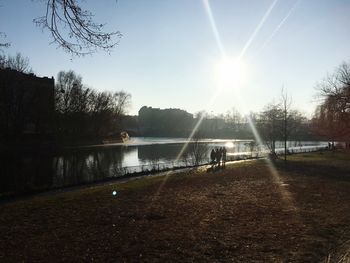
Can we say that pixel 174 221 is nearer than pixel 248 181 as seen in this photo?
Yes

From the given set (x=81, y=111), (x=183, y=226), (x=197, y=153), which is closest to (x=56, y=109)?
(x=81, y=111)

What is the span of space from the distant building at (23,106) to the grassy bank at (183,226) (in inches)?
2237

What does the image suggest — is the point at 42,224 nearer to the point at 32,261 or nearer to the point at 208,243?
the point at 32,261

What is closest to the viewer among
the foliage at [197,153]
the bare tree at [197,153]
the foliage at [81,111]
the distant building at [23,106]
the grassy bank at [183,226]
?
the grassy bank at [183,226]

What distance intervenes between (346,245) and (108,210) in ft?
25.5

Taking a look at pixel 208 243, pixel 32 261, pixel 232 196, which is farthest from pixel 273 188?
pixel 32 261

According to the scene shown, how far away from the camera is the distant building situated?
69.8 metres

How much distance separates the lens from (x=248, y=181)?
2261 centimetres

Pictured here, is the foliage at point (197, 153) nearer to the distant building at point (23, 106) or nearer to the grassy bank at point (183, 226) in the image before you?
the grassy bank at point (183, 226)

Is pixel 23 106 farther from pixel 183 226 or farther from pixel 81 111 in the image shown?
pixel 183 226

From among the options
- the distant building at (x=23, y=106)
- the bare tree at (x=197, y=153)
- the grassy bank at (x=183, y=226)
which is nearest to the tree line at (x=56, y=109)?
the distant building at (x=23, y=106)

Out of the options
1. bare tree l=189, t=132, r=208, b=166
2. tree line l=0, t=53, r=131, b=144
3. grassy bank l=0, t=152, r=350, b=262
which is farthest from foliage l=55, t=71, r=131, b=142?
grassy bank l=0, t=152, r=350, b=262

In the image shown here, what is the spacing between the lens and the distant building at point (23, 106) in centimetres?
6977

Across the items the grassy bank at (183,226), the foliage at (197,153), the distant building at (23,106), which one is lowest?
the grassy bank at (183,226)
